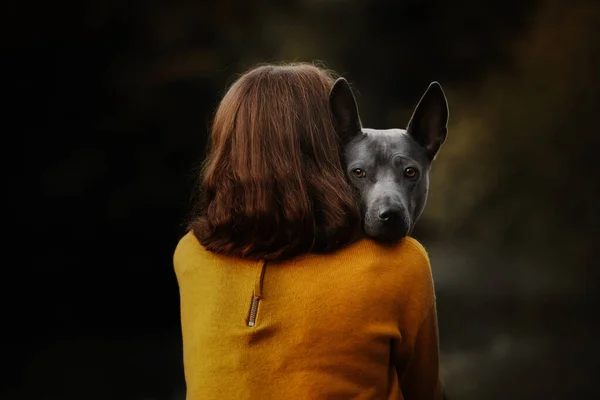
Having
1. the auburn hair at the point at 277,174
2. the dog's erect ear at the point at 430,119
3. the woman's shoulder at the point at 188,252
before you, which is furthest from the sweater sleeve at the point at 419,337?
the woman's shoulder at the point at 188,252

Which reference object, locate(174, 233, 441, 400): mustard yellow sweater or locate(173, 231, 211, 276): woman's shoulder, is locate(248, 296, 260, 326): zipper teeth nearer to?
locate(174, 233, 441, 400): mustard yellow sweater

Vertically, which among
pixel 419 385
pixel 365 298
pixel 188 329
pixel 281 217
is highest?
pixel 281 217

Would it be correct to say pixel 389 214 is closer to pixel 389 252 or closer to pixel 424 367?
pixel 389 252

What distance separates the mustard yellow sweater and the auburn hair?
0.05m

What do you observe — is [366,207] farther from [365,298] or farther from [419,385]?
[419,385]

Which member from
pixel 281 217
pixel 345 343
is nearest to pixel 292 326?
pixel 345 343

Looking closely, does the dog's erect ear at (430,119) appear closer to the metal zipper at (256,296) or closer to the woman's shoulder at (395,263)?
the woman's shoulder at (395,263)

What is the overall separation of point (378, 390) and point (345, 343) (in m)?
0.14

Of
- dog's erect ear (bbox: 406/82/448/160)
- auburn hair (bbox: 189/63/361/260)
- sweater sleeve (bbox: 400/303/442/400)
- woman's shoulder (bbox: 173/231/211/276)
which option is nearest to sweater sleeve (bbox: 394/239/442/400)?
sweater sleeve (bbox: 400/303/442/400)

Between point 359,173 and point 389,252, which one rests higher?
point 359,173

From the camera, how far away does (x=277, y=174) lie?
1507 millimetres

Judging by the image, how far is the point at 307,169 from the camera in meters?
1.52

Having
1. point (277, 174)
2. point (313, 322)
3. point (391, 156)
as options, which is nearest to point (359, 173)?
point (391, 156)

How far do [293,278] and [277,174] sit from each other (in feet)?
0.70
